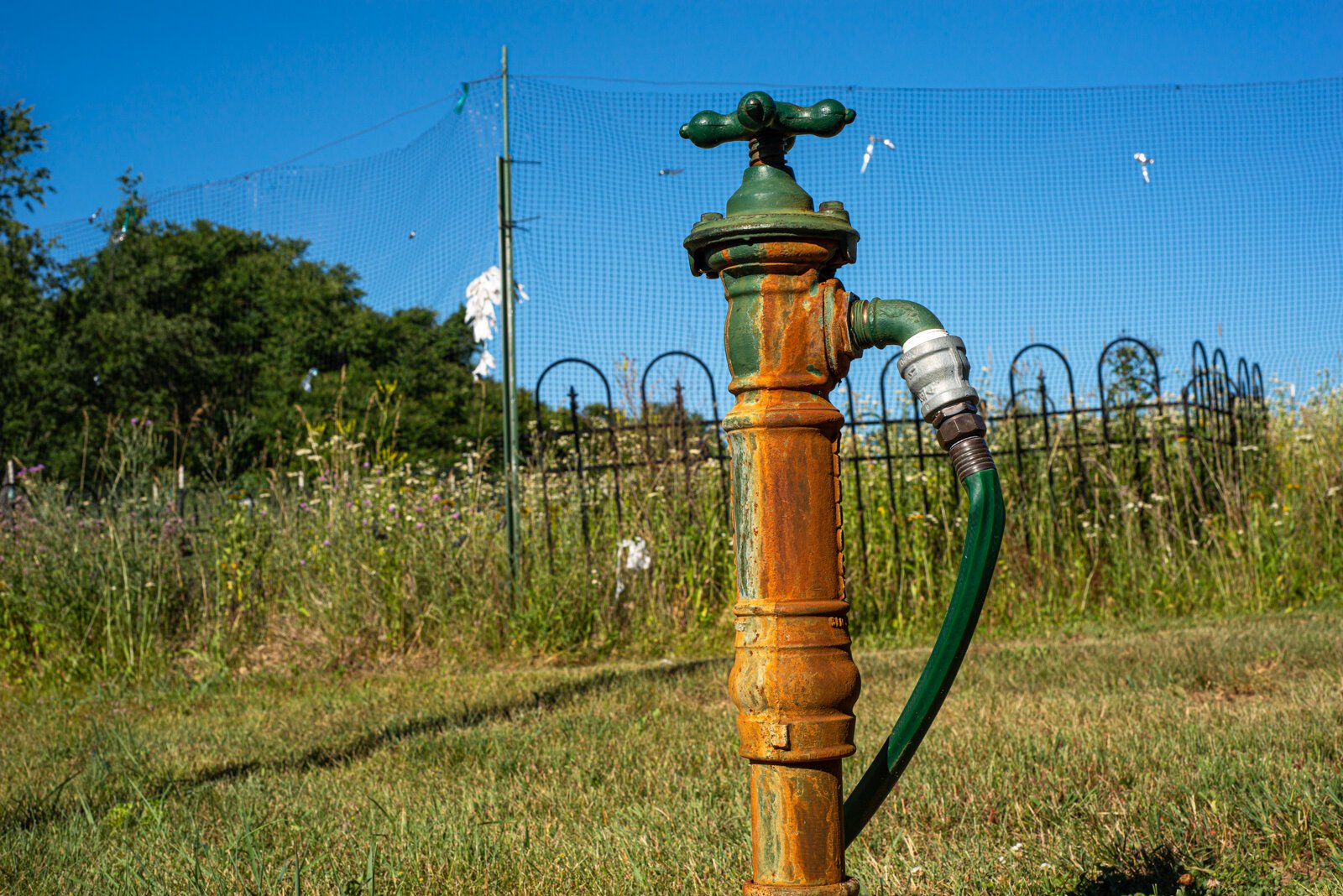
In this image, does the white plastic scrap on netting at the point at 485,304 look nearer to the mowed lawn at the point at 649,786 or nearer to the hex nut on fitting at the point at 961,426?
the mowed lawn at the point at 649,786

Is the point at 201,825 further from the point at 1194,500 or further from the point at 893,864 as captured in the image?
the point at 1194,500

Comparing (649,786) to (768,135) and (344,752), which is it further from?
(768,135)

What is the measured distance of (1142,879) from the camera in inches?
77.4

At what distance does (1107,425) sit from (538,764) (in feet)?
16.8

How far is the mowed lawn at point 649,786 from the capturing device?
6.88ft

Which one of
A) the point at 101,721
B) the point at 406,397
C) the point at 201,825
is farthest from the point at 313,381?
the point at 201,825

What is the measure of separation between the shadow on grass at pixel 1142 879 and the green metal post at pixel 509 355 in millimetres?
4089

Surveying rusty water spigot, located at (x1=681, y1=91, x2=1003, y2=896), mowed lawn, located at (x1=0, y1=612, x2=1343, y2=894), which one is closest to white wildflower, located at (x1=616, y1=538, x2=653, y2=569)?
mowed lawn, located at (x1=0, y1=612, x2=1343, y2=894)

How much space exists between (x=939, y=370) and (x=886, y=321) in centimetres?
8

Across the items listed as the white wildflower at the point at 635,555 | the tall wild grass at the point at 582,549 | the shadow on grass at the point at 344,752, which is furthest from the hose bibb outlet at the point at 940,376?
the white wildflower at the point at 635,555

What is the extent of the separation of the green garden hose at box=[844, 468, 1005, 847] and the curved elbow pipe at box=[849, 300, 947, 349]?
18 cm

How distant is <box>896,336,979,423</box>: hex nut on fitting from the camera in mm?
1242

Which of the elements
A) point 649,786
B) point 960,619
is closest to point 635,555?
point 649,786

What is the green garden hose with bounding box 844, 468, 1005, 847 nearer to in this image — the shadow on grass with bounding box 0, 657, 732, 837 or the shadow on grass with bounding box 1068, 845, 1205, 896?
the shadow on grass with bounding box 1068, 845, 1205, 896
